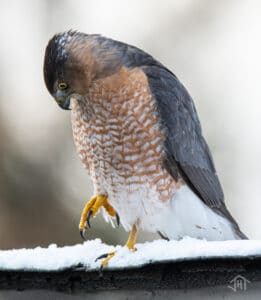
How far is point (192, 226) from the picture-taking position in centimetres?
530

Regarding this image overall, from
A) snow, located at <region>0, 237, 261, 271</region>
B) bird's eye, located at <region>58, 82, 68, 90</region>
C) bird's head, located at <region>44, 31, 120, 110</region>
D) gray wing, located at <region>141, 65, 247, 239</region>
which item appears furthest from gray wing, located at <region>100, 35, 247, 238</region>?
snow, located at <region>0, 237, 261, 271</region>

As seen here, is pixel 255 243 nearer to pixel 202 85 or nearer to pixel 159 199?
pixel 159 199

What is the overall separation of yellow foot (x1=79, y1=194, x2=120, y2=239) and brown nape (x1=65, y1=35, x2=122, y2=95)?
635 mm

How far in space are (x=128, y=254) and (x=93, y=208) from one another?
1590mm

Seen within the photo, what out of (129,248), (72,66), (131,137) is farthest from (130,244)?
(72,66)

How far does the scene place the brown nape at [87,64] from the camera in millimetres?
5062

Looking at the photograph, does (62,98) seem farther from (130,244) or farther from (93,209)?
(130,244)

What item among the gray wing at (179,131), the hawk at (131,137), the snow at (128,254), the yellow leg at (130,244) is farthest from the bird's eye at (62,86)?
the snow at (128,254)

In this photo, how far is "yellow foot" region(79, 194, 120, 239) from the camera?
4965 mm

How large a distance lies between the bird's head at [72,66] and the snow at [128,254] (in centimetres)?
151

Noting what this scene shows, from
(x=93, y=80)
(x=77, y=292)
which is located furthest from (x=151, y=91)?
(x=77, y=292)

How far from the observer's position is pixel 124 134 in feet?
16.1

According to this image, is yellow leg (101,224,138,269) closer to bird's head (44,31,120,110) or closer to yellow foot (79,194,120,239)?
yellow foot (79,194,120,239)

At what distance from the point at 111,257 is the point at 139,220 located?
1.52 metres
